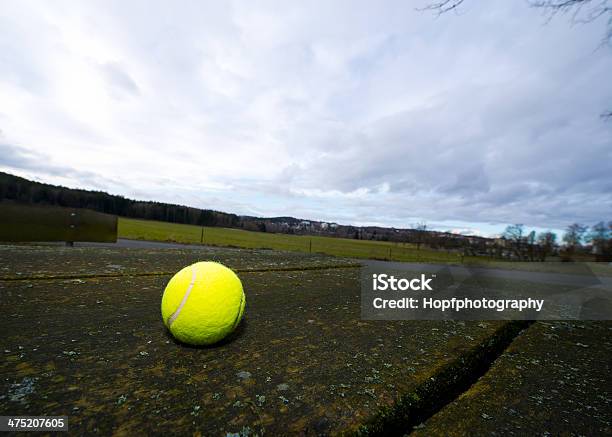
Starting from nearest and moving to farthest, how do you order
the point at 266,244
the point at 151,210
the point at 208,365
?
the point at 208,365 → the point at 266,244 → the point at 151,210

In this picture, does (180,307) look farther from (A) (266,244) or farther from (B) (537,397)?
(A) (266,244)

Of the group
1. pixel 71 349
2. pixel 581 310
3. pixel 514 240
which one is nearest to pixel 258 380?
pixel 71 349

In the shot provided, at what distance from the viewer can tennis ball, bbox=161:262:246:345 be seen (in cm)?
160

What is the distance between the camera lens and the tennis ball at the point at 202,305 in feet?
5.24

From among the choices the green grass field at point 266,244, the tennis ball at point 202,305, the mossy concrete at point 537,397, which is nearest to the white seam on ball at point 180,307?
the tennis ball at point 202,305

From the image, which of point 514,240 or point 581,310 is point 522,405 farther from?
point 514,240

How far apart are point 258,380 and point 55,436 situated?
704mm

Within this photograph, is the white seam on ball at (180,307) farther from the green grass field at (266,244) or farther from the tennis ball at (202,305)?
the green grass field at (266,244)

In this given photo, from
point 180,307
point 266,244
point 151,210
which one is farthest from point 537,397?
point 151,210

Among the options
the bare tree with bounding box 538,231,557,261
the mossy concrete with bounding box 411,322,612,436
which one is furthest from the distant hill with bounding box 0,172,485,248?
the mossy concrete with bounding box 411,322,612,436

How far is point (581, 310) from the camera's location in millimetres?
3086

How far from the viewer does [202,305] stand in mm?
1674

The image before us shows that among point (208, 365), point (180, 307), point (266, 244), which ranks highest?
point (180, 307)

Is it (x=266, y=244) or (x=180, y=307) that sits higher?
Answer: (x=180, y=307)
